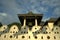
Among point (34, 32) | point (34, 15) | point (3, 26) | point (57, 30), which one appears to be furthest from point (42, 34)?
point (3, 26)

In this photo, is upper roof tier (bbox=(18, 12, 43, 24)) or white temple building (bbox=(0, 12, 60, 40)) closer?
white temple building (bbox=(0, 12, 60, 40))

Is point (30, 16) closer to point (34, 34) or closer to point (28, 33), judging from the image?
point (28, 33)

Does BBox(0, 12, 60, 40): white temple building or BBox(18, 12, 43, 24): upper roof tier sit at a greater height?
BBox(18, 12, 43, 24): upper roof tier

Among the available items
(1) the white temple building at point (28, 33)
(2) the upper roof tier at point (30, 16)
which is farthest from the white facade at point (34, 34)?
Answer: (2) the upper roof tier at point (30, 16)

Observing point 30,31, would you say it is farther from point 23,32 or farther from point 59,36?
point 59,36

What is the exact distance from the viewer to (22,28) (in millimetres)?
55156

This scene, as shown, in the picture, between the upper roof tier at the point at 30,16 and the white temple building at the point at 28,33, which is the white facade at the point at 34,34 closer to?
the white temple building at the point at 28,33

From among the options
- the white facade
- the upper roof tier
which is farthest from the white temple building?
the upper roof tier

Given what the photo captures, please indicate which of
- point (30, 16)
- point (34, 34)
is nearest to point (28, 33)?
point (34, 34)

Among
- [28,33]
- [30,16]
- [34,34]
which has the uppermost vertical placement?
[30,16]

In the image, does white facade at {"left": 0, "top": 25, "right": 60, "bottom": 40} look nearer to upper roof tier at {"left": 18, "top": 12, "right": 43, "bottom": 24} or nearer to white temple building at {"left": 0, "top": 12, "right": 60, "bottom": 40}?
white temple building at {"left": 0, "top": 12, "right": 60, "bottom": 40}

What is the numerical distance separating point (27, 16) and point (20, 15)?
3781mm

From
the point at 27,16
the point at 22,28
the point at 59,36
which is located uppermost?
the point at 27,16

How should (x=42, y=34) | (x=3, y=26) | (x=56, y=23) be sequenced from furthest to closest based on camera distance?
(x=56, y=23) → (x=3, y=26) → (x=42, y=34)
